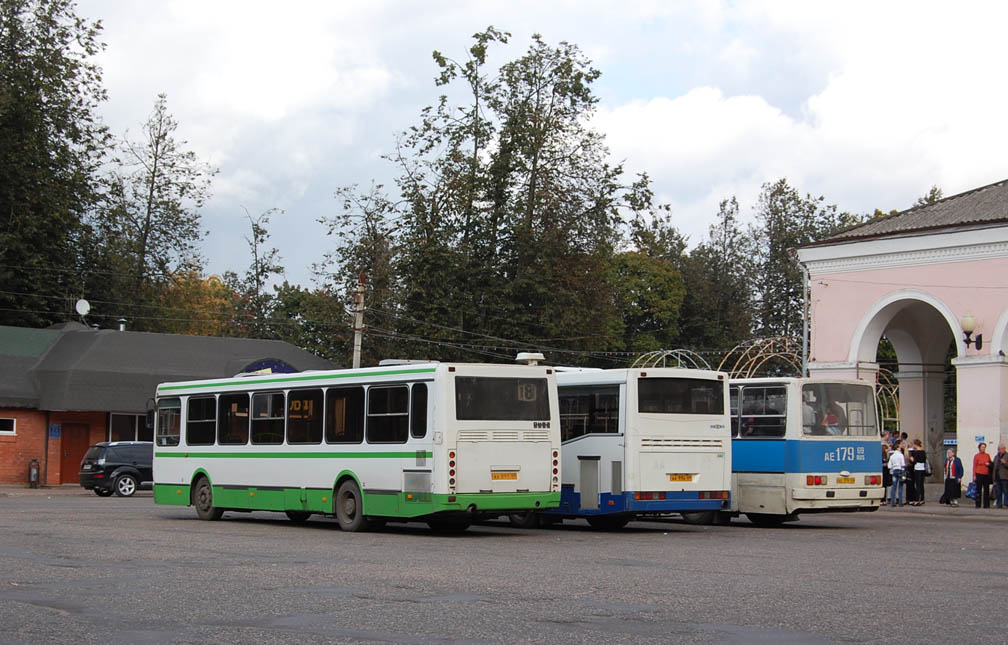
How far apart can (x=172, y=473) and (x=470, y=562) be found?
12678 millimetres

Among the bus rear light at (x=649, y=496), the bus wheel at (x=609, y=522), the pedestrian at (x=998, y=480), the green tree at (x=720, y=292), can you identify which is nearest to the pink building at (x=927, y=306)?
the pedestrian at (x=998, y=480)

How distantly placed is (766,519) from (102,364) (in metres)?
29.9

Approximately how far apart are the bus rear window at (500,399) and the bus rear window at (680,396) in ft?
6.46

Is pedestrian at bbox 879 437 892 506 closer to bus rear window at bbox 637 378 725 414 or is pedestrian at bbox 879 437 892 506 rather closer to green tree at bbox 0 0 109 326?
bus rear window at bbox 637 378 725 414

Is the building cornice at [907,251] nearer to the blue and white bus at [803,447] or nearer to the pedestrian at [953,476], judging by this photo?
the pedestrian at [953,476]

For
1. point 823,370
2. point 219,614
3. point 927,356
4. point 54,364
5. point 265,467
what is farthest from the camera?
point 54,364

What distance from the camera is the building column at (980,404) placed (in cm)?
3516

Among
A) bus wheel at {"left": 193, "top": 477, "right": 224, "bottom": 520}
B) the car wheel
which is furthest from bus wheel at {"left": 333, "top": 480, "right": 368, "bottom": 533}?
the car wheel

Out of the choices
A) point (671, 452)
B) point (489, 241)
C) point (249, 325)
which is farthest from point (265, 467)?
point (249, 325)

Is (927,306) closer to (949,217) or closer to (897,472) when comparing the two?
(949,217)

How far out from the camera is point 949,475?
3350cm

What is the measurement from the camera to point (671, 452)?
2269 centimetres

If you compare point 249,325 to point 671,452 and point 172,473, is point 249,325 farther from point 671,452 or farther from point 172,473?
point 671,452

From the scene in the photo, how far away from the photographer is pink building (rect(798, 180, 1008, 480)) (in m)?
35.3
